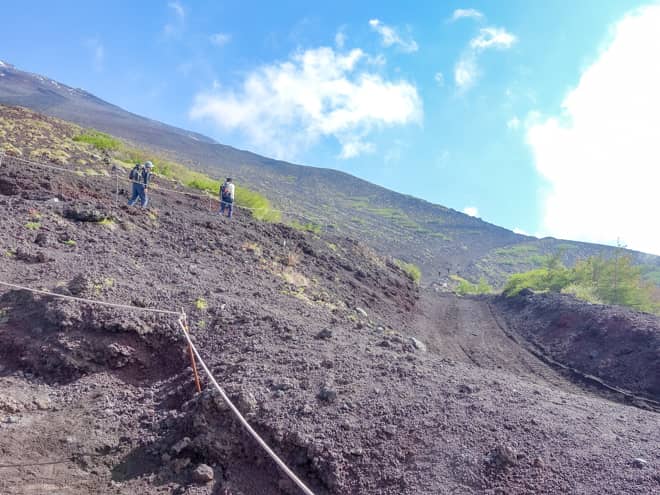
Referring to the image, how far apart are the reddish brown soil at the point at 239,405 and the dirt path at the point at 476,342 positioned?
4.23 metres

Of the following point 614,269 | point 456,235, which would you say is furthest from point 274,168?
point 614,269

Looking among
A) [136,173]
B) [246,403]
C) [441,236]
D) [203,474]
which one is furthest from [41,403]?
[441,236]

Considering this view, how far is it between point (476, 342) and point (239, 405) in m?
10.7

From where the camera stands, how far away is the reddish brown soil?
3936 millimetres

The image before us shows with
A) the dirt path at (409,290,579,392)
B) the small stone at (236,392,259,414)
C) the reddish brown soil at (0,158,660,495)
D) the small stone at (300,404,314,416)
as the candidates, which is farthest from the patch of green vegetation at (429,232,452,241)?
the small stone at (236,392,259,414)

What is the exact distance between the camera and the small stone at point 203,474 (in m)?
3.92

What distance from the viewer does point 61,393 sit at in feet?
16.1

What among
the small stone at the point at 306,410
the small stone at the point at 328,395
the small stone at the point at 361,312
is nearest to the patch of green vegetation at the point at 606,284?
the small stone at the point at 361,312

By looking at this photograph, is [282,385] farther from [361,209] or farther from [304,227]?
[361,209]

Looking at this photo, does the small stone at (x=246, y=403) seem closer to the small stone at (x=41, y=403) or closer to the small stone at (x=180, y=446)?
the small stone at (x=180, y=446)

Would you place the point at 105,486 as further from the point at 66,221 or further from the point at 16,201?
the point at 16,201

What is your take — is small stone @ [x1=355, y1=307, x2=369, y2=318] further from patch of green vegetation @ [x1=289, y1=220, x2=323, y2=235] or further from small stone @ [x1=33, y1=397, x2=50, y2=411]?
small stone @ [x1=33, y1=397, x2=50, y2=411]

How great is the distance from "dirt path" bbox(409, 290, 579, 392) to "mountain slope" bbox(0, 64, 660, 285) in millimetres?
19748

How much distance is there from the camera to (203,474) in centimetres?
391
